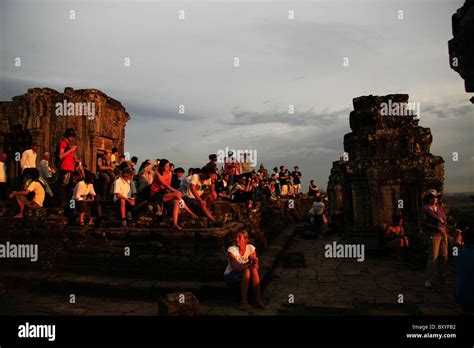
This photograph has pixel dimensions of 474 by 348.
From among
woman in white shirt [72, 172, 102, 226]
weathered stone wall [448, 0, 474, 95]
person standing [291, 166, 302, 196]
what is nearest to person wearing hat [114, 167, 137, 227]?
woman in white shirt [72, 172, 102, 226]

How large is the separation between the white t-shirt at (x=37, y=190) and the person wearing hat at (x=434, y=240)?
8.52m

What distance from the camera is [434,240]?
585 cm

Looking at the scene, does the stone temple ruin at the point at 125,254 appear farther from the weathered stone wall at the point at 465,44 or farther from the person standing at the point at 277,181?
the person standing at the point at 277,181

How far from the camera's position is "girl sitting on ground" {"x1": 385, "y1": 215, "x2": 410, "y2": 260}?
8016 mm

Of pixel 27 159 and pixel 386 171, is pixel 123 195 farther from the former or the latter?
pixel 386 171

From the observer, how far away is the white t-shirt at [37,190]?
24.5ft

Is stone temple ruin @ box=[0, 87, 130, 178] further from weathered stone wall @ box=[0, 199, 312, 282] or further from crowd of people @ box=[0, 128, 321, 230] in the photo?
weathered stone wall @ box=[0, 199, 312, 282]

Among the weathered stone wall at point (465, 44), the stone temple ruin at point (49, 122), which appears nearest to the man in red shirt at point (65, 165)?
the stone temple ruin at point (49, 122)

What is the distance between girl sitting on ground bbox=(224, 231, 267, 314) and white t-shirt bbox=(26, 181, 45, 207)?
5332mm

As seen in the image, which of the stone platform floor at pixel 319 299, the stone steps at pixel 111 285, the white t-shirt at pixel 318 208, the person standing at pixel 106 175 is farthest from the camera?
the white t-shirt at pixel 318 208

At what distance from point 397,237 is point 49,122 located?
14.1 metres

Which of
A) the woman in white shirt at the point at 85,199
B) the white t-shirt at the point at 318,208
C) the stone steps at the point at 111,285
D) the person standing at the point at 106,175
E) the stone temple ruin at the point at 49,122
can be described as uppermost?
the stone temple ruin at the point at 49,122

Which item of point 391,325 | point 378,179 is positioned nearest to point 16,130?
point 378,179

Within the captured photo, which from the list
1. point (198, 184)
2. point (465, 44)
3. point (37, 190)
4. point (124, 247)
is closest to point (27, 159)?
point (37, 190)
